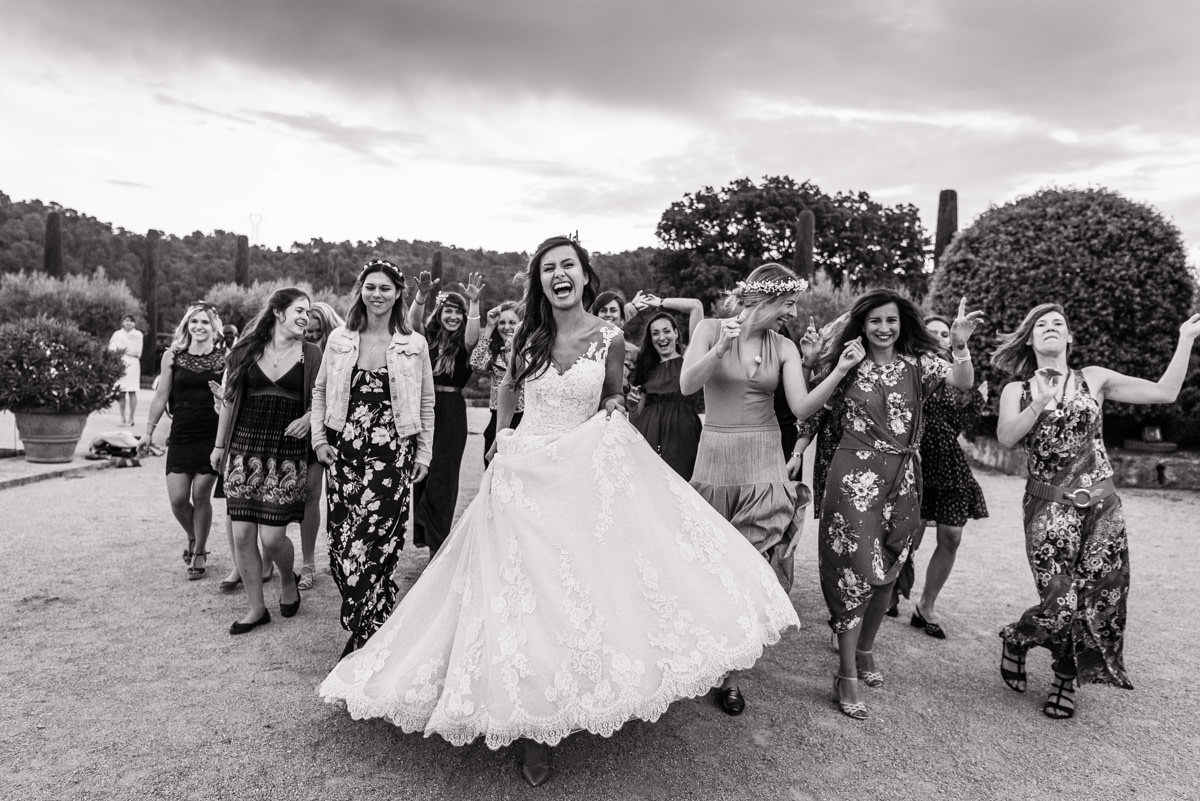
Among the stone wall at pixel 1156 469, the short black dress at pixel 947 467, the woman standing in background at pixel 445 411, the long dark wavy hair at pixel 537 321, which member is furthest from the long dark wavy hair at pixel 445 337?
the stone wall at pixel 1156 469

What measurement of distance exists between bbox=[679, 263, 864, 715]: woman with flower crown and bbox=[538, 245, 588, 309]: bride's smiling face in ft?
2.51

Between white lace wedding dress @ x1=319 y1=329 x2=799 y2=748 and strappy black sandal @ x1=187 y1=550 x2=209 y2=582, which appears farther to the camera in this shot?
strappy black sandal @ x1=187 y1=550 x2=209 y2=582

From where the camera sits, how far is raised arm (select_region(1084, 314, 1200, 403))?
13.1ft

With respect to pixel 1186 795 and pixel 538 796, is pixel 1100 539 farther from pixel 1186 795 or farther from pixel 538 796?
pixel 538 796

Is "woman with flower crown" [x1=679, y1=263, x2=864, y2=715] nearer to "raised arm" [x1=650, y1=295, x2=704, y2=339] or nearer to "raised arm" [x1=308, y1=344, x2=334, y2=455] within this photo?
"raised arm" [x1=650, y1=295, x2=704, y2=339]

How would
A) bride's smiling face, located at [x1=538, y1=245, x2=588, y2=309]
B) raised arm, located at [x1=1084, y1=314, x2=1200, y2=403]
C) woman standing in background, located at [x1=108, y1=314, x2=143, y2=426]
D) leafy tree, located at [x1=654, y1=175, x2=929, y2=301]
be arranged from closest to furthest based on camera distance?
bride's smiling face, located at [x1=538, y1=245, x2=588, y2=309]
raised arm, located at [x1=1084, y1=314, x2=1200, y2=403]
woman standing in background, located at [x1=108, y1=314, x2=143, y2=426]
leafy tree, located at [x1=654, y1=175, x2=929, y2=301]

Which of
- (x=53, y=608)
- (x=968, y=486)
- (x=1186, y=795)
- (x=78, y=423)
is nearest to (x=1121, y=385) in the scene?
(x=968, y=486)

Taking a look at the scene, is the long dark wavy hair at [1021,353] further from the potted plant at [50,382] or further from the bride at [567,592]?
the potted plant at [50,382]

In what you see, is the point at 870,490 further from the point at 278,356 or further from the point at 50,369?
the point at 50,369

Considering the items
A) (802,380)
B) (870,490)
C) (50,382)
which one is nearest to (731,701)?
(870,490)

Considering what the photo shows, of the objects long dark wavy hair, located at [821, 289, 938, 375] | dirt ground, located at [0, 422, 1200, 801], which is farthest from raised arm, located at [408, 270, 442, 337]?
long dark wavy hair, located at [821, 289, 938, 375]

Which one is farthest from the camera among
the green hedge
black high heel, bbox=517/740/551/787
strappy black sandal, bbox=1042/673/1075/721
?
the green hedge

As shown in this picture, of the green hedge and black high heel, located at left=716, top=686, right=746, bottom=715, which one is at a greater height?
the green hedge

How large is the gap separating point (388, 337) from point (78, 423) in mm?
8856
